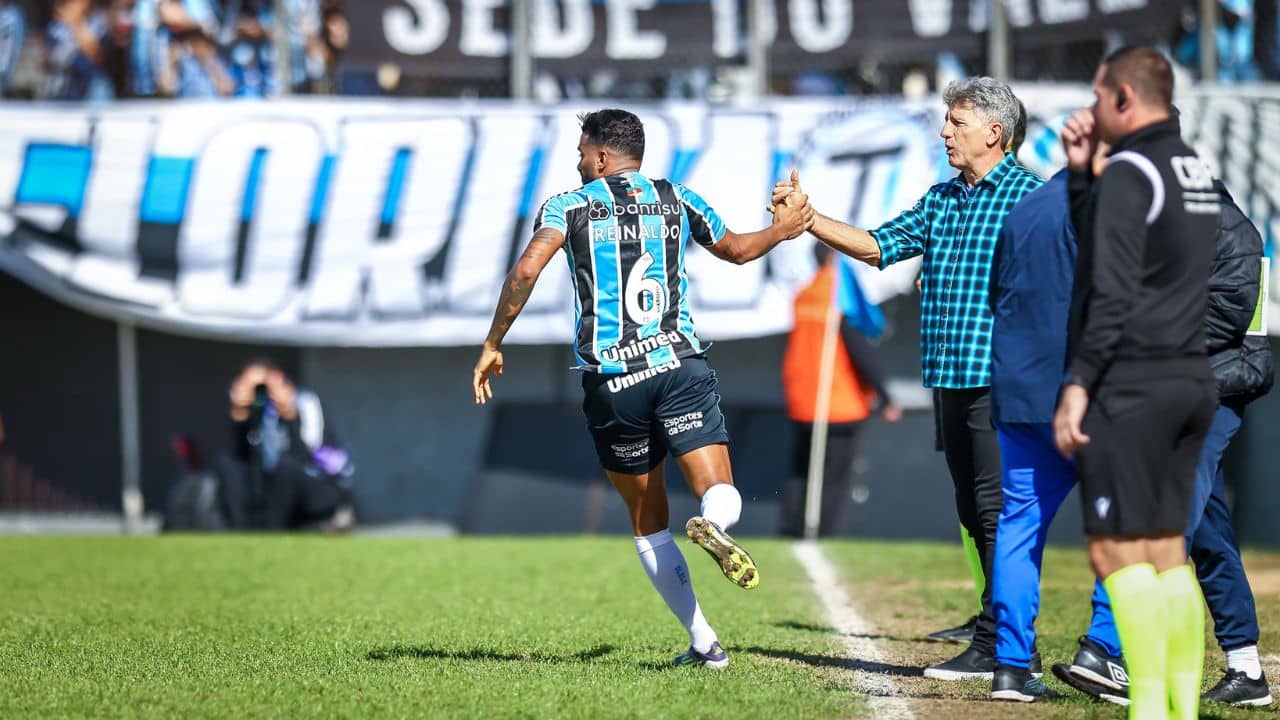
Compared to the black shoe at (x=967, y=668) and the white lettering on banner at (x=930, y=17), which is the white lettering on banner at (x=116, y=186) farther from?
the black shoe at (x=967, y=668)

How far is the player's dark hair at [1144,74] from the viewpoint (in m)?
4.69

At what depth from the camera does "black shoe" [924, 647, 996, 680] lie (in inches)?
255

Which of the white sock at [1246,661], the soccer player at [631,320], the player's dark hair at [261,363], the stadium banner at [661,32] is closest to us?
the white sock at [1246,661]

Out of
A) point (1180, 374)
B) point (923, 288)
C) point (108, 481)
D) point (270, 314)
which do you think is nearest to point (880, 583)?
point (923, 288)

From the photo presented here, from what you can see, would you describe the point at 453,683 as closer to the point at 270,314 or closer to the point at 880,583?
the point at 880,583

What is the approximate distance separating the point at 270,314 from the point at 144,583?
19.3ft

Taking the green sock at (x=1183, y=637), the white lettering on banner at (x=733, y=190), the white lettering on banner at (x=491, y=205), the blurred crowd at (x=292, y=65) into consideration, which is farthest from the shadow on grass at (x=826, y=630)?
the blurred crowd at (x=292, y=65)

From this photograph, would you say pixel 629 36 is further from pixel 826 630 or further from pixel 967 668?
pixel 967 668

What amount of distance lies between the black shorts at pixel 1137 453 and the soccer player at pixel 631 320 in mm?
1840

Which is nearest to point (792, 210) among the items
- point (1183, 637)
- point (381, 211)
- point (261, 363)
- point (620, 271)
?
point (620, 271)

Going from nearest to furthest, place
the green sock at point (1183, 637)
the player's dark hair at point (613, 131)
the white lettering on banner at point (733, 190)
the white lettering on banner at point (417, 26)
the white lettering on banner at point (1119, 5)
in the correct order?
the green sock at point (1183, 637) < the player's dark hair at point (613, 131) < the white lettering on banner at point (733, 190) < the white lettering on banner at point (1119, 5) < the white lettering on banner at point (417, 26)

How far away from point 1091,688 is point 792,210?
2.23 metres

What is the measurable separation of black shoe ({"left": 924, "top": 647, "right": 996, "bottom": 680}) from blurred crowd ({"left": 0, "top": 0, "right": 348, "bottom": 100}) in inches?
450

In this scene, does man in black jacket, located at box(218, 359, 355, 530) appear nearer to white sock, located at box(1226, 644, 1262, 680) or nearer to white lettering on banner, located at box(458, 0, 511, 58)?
white lettering on banner, located at box(458, 0, 511, 58)
